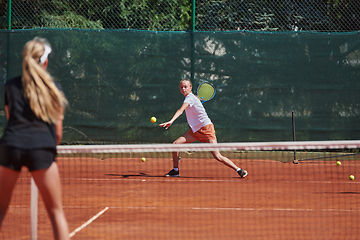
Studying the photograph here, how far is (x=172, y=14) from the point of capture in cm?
1003

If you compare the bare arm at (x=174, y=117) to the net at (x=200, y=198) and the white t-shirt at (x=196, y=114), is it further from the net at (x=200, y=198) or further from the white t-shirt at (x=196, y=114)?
the net at (x=200, y=198)

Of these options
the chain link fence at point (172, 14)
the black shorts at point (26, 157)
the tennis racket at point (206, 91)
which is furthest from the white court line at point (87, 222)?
the chain link fence at point (172, 14)

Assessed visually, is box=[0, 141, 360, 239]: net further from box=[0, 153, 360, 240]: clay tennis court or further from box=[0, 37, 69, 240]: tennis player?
box=[0, 37, 69, 240]: tennis player

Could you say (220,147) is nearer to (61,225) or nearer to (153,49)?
(61,225)

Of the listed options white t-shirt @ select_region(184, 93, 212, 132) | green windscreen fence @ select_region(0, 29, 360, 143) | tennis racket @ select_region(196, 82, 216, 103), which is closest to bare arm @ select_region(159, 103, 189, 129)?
white t-shirt @ select_region(184, 93, 212, 132)

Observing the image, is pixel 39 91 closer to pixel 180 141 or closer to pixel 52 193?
pixel 52 193

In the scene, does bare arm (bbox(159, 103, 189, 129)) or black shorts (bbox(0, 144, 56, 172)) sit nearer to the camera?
black shorts (bbox(0, 144, 56, 172))

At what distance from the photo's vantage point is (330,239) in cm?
365

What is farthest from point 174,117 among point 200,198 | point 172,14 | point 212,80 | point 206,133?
point 172,14

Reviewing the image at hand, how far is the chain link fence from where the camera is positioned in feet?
32.2

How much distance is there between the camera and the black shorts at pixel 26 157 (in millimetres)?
2467

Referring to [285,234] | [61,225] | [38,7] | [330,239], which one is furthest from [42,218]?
[38,7]

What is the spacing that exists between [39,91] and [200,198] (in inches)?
126

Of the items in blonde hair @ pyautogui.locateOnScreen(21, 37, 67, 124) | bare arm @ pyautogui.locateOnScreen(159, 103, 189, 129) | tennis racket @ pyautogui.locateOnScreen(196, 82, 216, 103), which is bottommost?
blonde hair @ pyautogui.locateOnScreen(21, 37, 67, 124)
